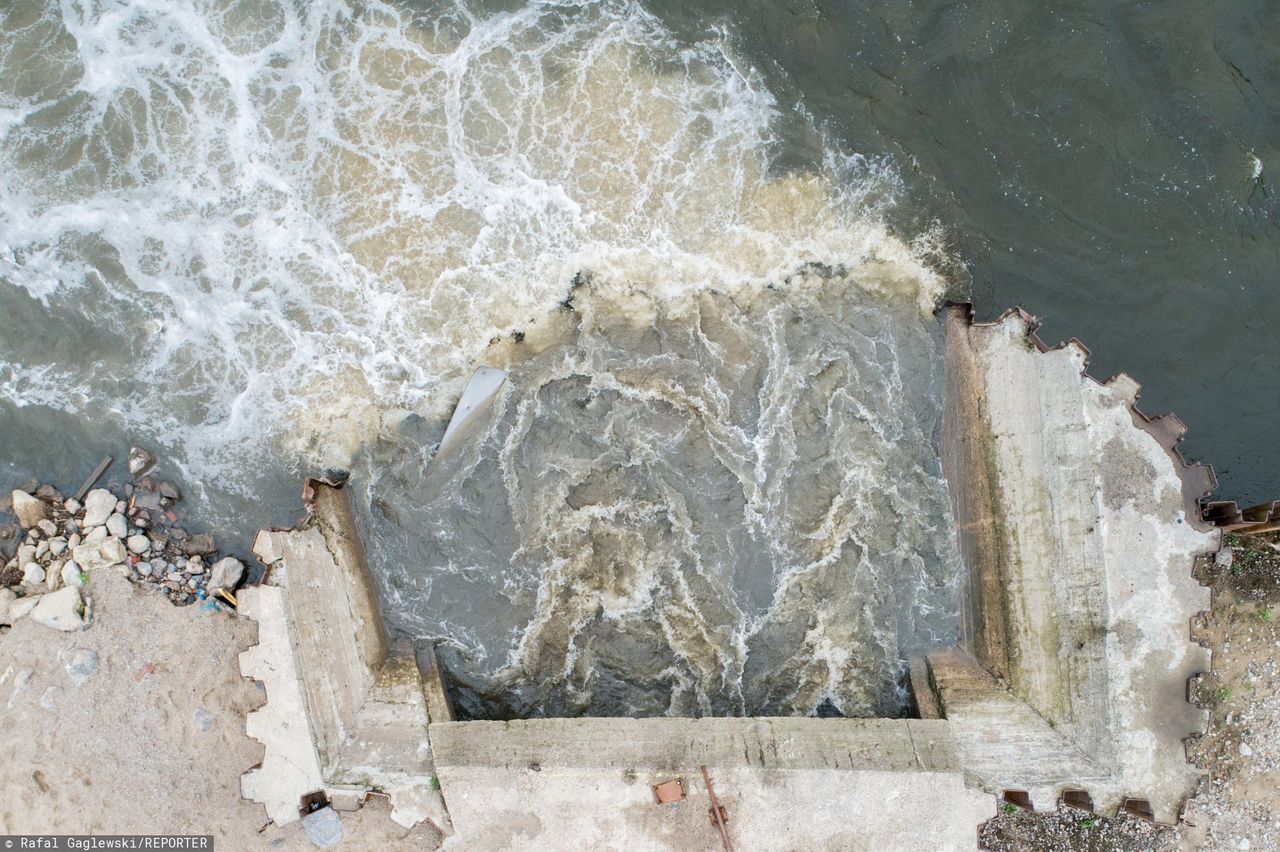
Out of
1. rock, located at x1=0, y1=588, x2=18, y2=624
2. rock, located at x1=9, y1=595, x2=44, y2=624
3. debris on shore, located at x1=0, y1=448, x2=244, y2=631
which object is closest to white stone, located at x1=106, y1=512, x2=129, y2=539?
debris on shore, located at x1=0, y1=448, x2=244, y2=631

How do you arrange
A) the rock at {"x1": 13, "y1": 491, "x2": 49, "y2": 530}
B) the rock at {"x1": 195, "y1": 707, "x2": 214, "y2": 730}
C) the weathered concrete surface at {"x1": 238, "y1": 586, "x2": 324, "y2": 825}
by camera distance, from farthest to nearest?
the rock at {"x1": 13, "y1": 491, "x2": 49, "y2": 530} → the rock at {"x1": 195, "y1": 707, "x2": 214, "y2": 730} → the weathered concrete surface at {"x1": 238, "y1": 586, "x2": 324, "y2": 825}

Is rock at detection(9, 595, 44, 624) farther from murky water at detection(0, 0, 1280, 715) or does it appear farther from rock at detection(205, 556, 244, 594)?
rock at detection(205, 556, 244, 594)

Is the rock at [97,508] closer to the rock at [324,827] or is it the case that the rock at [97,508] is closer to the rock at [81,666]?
the rock at [81,666]

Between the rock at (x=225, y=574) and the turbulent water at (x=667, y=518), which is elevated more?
the turbulent water at (x=667, y=518)

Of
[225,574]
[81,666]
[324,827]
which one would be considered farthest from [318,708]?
[81,666]

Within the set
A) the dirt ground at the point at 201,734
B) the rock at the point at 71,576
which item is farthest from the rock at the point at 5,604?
the rock at the point at 71,576

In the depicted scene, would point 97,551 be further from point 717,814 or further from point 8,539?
point 717,814
